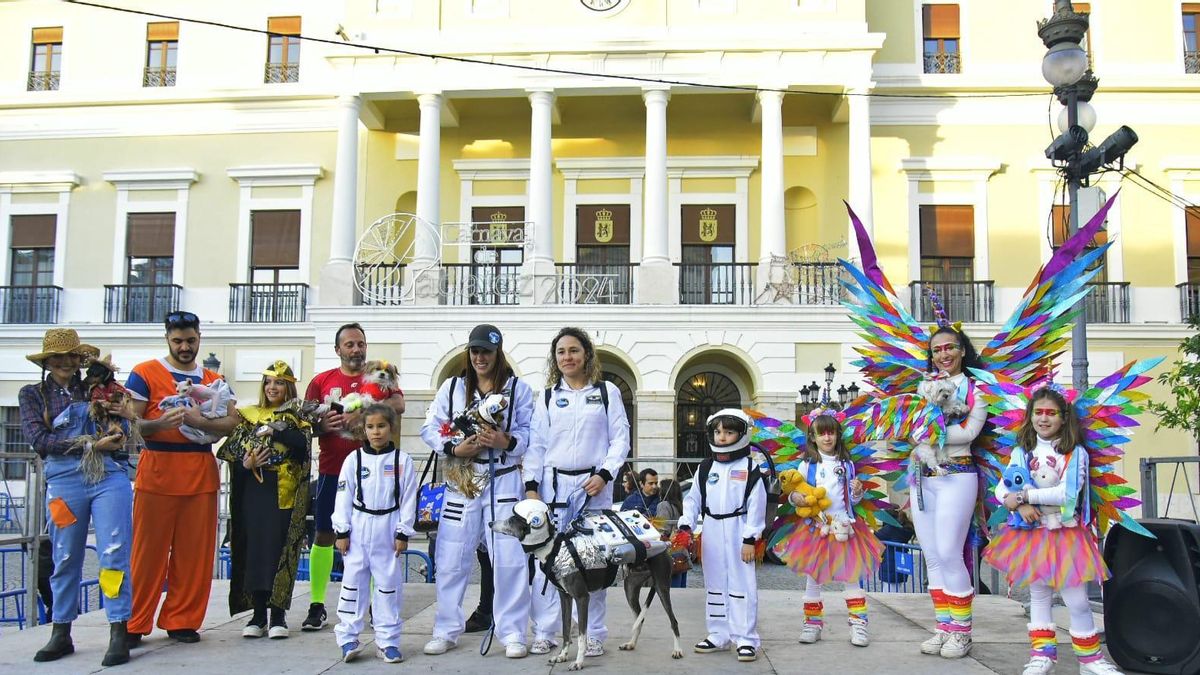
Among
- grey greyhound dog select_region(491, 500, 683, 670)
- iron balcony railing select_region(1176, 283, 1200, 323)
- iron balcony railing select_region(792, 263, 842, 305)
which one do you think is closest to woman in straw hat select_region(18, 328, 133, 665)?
grey greyhound dog select_region(491, 500, 683, 670)

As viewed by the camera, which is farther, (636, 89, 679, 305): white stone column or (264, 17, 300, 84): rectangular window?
(264, 17, 300, 84): rectangular window

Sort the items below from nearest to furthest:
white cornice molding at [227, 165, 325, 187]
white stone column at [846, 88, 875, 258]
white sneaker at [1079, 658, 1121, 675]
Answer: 1. white sneaker at [1079, 658, 1121, 675]
2. white stone column at [846, 88, 875, 258]
3. white cornice molding at [227, 165, 325, 187]

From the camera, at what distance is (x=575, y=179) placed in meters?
22.9

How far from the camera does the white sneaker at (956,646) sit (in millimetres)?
5953

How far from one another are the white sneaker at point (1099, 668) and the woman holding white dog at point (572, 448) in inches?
105

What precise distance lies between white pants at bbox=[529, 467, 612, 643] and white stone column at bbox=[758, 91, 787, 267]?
1420cm

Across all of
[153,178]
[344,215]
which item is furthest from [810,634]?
[153,178]

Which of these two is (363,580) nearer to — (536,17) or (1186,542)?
(1186,542)

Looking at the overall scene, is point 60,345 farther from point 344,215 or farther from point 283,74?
point 283,74

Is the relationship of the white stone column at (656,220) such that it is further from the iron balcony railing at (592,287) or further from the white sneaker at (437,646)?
the white sneaker at (437,646)

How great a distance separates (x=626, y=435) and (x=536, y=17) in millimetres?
16830

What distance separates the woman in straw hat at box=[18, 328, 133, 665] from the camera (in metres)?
5.79

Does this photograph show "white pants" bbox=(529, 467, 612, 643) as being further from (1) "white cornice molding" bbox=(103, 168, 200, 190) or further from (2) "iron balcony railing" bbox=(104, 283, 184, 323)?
(1) "white cornice molding" bbox=(103, 168, 200, 190)

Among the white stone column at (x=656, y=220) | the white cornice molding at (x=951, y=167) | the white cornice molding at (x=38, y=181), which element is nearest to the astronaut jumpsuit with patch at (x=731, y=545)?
the white stone column at (x=656, y=220)
